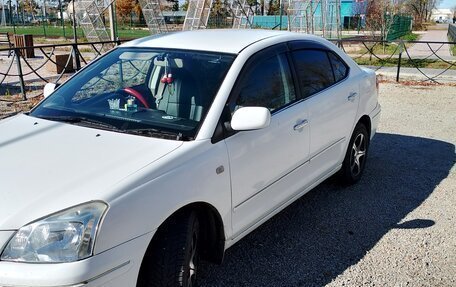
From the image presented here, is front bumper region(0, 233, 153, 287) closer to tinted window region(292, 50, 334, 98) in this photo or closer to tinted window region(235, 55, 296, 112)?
tinted window region(235, 55, 296, 112)

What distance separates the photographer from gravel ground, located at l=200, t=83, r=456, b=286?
11.0 ft

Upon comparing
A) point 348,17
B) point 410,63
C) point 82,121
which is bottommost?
point 410,63

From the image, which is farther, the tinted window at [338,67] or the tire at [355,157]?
the tire at [355,157]

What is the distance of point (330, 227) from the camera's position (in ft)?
13.5

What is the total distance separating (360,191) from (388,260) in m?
1.50

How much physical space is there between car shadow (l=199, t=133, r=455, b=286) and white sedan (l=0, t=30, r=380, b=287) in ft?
1.21

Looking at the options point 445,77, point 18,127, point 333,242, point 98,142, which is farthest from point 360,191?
point 445,77

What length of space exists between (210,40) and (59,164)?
1.65m

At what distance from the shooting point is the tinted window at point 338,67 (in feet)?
15.0

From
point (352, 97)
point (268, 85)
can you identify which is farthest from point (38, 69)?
point (268, 85)

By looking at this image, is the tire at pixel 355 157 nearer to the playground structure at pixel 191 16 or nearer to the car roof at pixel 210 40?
the car roof at pixel 210 40

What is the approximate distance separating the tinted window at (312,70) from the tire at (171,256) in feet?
5.78

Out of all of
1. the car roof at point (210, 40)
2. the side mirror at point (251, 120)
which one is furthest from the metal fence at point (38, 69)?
the side mirror at point (251, 120)

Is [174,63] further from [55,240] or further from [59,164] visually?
[55,240]
